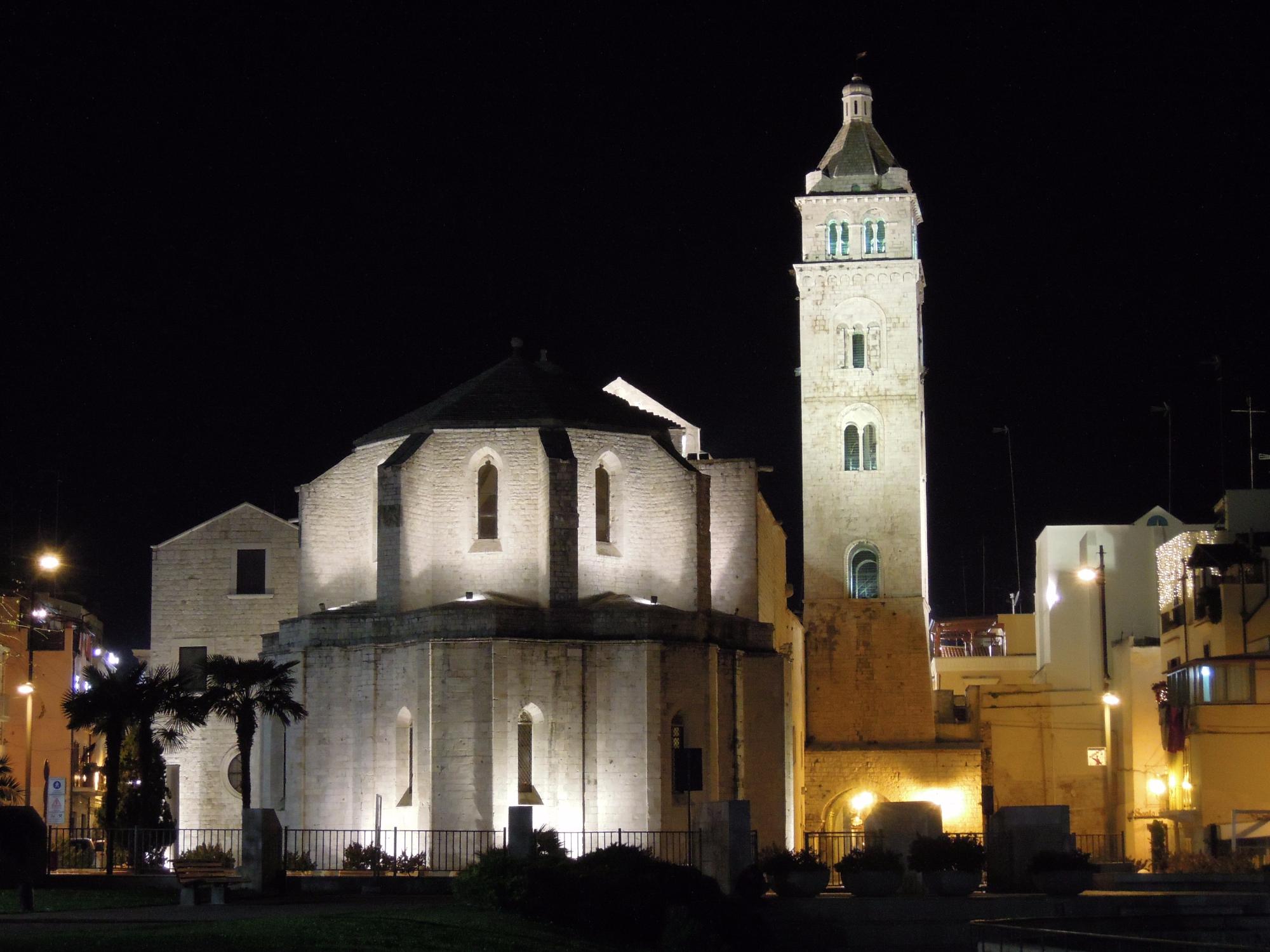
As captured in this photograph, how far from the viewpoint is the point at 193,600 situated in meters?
54.4

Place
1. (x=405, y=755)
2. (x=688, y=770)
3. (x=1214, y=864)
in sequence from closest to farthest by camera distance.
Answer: (x=1214, y=864)
(x=688, y=770)
(x=405, y=755)

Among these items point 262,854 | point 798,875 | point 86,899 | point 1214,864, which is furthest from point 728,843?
point 86,899

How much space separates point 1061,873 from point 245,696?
59.7 feet

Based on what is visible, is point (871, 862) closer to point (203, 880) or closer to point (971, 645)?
point (203, 880)

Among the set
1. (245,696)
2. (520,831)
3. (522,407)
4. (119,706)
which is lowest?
(520,831)

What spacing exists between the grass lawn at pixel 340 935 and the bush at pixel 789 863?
422cm

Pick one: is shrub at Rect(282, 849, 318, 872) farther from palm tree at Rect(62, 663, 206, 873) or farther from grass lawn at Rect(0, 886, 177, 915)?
grass lawn at Rect(0, 886, 177, 915)

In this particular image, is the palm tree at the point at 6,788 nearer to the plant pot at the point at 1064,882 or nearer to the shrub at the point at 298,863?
the shrub at the point at 298,863

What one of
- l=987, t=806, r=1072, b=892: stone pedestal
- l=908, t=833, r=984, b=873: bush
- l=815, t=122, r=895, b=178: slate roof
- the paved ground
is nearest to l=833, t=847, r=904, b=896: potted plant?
l=908, t=833, r=984, b=873: bush

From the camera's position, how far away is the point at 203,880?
30.8 meters

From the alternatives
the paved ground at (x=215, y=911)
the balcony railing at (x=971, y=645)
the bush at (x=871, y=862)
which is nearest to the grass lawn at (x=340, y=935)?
the paved ground at (x=215, y=911)

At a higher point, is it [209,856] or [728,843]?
[728,843]

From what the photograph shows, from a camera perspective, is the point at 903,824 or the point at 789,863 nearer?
the point at 789,863

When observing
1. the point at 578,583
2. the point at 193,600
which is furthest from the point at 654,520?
the point at 193,600
